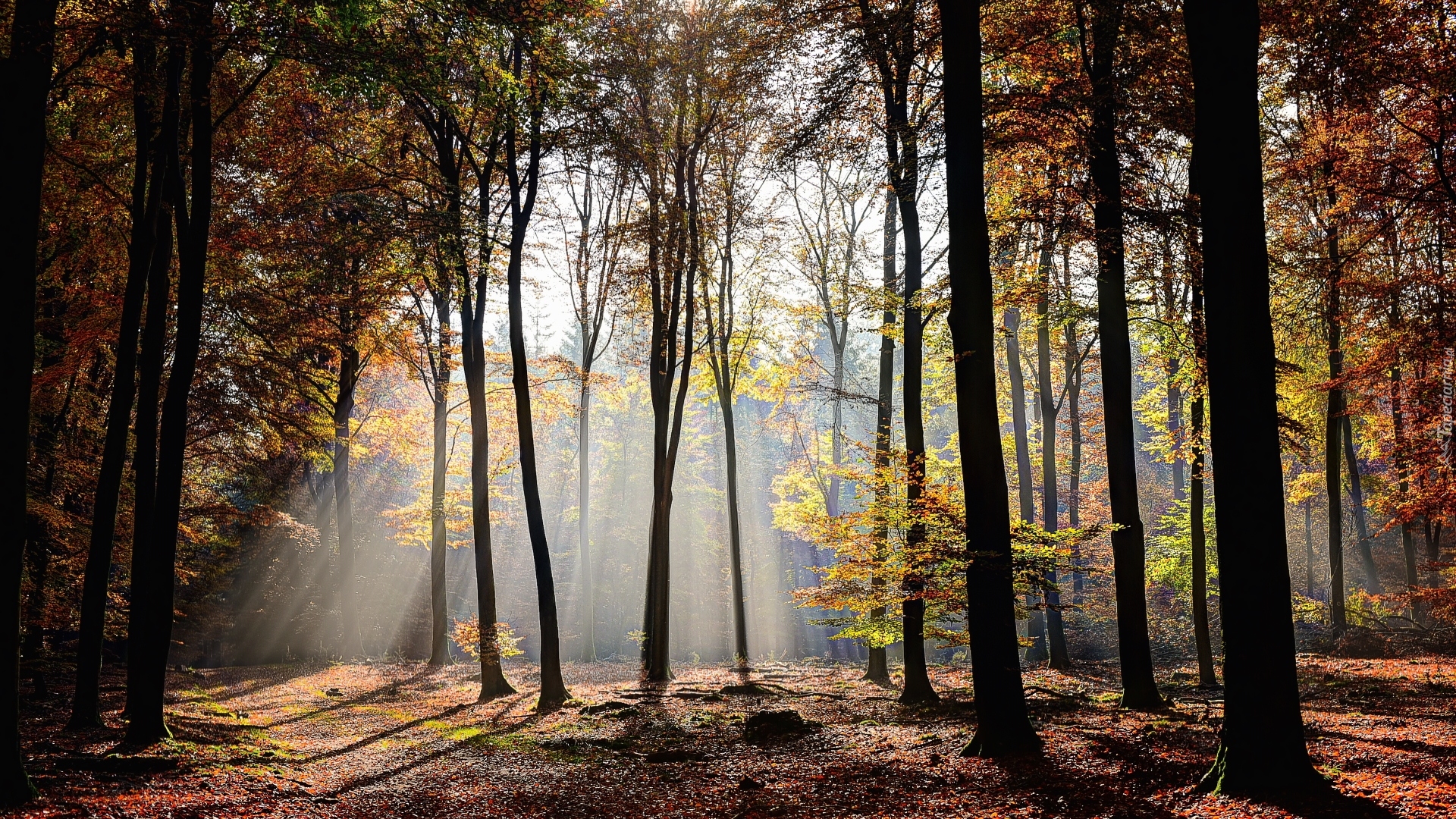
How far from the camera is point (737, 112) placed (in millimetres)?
17562

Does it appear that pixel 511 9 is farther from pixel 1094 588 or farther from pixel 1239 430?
pixel 1094 588

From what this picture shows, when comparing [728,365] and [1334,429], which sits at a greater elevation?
[728,365]

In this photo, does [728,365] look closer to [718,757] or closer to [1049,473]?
[1049,473]

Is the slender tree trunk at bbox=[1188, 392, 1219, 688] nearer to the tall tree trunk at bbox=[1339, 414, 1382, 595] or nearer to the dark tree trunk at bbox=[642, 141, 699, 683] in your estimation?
the tall tree trunk at bbox=[1339, 414, 1382, 595]

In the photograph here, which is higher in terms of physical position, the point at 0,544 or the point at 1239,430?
the point at 1239,430

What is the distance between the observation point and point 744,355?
21.0 meters

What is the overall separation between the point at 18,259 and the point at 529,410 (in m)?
8.13

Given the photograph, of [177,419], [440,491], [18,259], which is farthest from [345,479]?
[18,259]

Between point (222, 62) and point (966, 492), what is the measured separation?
428 inches

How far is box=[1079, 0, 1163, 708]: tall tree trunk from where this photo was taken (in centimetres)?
992

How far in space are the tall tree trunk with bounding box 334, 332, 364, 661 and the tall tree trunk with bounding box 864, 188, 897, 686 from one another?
36.4 ft

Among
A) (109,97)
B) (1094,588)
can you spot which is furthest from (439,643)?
(1094,588)

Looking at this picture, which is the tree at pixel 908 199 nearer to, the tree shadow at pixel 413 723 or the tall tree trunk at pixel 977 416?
the tall tree trunk at pixel 977 416

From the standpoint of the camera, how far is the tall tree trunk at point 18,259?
240 inches
